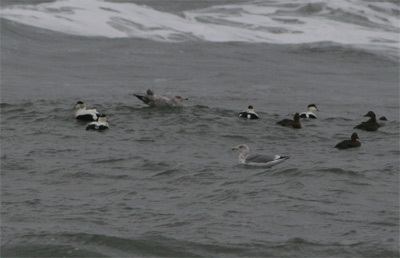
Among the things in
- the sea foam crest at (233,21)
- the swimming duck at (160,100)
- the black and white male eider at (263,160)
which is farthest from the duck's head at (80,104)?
the sea foam crest at (233,21)

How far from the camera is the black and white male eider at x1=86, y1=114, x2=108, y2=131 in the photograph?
17469 mm

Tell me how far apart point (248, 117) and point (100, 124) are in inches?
132

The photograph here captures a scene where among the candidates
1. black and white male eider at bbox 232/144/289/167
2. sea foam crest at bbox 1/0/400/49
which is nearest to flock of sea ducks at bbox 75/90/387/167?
black and white male eider at bbox 232/144/289/167

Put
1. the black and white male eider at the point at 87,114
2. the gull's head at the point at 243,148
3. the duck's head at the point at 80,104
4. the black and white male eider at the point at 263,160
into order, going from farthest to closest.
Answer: the duck's head at the point at 80,104, the black and white male eider at the point at 87,114, the gull's head at the point at 243,148, the black and white male eider at the point at 263,160

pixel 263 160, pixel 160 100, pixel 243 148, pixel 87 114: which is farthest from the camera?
pixel 160 100

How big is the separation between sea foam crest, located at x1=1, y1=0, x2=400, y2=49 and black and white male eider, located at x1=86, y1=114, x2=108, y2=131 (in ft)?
50.1

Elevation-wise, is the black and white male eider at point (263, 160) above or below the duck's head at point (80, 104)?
below

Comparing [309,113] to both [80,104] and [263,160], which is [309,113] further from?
[263,160]

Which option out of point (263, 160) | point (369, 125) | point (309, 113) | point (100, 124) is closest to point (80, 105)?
point (100, 124)

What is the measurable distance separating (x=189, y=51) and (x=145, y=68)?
3890 mm

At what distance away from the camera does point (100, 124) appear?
58.1ft

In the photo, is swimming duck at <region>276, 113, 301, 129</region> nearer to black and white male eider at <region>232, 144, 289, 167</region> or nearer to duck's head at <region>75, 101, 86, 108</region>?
black and white male eider at <region>232, 144, 289, 167</region>

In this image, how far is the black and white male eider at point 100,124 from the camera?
17.5 meters

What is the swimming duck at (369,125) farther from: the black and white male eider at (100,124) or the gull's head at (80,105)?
the gull's head at (80,105)
